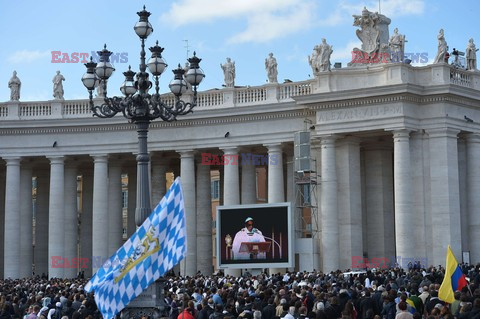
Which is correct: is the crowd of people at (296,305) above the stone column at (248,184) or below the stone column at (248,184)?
below

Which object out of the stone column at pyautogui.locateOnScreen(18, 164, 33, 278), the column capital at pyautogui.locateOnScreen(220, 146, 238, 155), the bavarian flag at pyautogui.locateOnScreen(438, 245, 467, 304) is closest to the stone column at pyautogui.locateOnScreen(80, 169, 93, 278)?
the stone column at pyautogui.locateOnScreen(18, 164, 33, 278)

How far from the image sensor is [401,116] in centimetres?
5641

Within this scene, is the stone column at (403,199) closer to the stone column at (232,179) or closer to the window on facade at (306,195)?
the window on facade at (306,195)

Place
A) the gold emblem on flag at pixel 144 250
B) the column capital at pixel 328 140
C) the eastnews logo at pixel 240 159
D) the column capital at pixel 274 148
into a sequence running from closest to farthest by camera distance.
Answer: the gold emblem on flag at pixel 144 250
the column capital at pixel 328 140
the eastnews logo at pixel 240 159
the column capital at pixel 274 148

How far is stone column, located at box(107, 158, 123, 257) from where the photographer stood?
68.2m

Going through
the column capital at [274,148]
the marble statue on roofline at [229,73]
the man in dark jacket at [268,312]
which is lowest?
the man in dark jacket at [268,312]

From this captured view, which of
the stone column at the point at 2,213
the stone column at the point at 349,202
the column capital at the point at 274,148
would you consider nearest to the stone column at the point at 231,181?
the column capital at the point at 274,148

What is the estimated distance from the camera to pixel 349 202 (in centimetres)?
5916

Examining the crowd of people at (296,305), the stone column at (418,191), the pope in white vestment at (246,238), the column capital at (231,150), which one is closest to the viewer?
the crowd of people at (296,305)

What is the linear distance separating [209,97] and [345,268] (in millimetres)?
14642

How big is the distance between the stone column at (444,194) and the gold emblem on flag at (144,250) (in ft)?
124

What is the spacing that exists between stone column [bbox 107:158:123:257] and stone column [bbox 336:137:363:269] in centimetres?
1711

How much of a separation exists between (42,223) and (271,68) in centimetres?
2177

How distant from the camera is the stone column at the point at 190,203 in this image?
6438 centimetres
